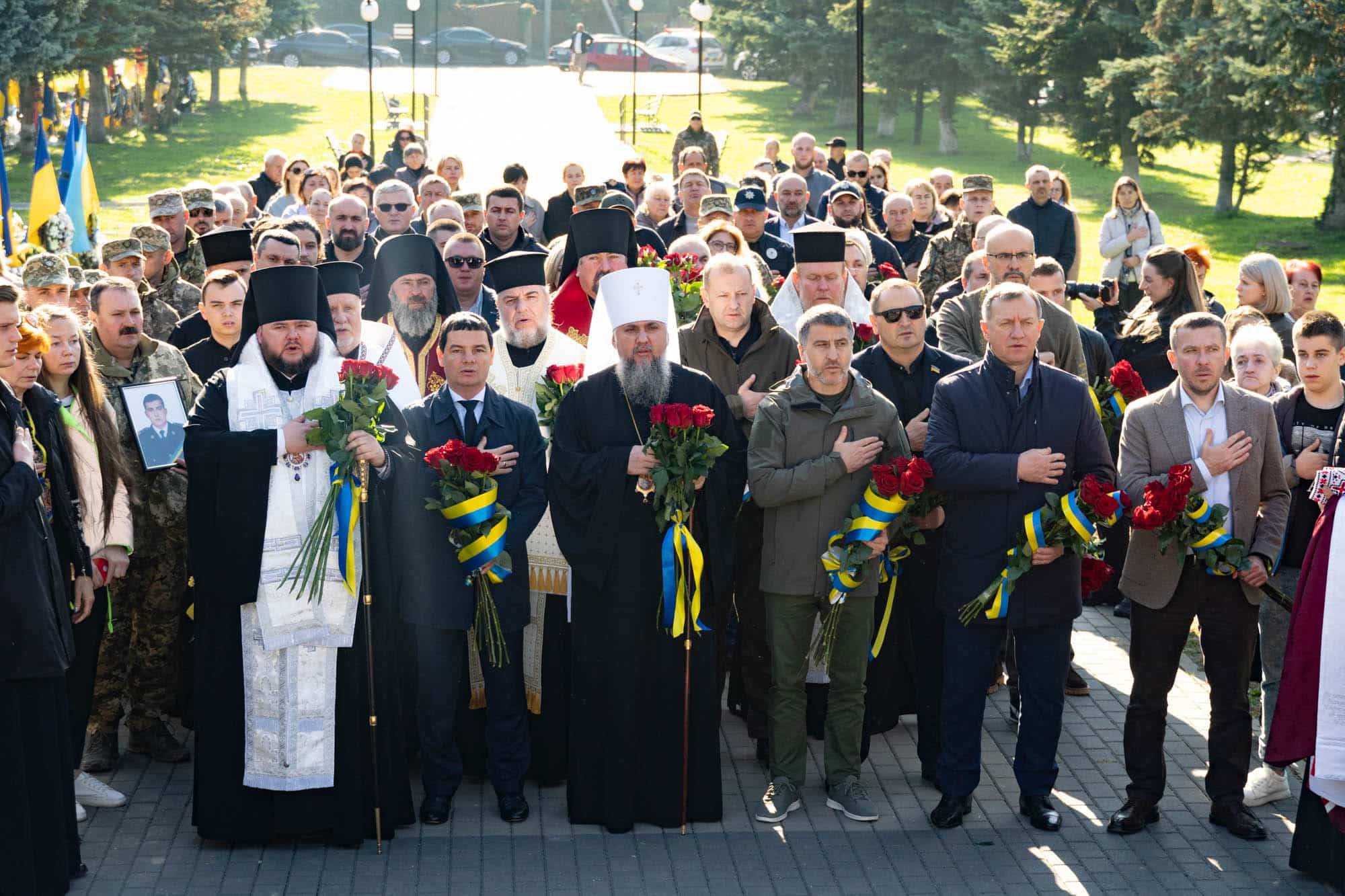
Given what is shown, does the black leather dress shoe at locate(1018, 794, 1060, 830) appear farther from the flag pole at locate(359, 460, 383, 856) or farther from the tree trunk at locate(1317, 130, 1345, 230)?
the tree trunk at locate(1317, 130, 1345, 230)

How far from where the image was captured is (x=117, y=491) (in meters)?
7.12

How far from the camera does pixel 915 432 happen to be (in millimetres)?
7418

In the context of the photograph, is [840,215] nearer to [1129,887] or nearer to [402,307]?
[402,307]

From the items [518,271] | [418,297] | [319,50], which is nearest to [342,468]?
[518,271]

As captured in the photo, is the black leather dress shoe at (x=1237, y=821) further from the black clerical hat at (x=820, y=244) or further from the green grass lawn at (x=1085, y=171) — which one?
the green grass lawn at (x=1085, y=171)

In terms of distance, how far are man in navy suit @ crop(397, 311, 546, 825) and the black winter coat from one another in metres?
1.89

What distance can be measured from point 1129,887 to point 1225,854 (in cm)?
60

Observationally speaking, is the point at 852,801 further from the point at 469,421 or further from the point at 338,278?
the point at 338,278

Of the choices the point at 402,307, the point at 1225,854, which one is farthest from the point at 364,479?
the point at 1225,854

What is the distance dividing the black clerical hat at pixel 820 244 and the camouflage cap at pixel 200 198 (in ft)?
17.8

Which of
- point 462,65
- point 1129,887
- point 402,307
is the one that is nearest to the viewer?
point 1129,887

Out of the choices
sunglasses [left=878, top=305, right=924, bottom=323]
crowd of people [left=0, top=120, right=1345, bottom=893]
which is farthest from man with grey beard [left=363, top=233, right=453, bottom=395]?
sunglasses [left=878, top=305, right=924, bottom=323]

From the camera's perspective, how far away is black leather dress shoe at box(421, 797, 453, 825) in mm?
7035

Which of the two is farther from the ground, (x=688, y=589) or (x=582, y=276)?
(x=582, y=276)
